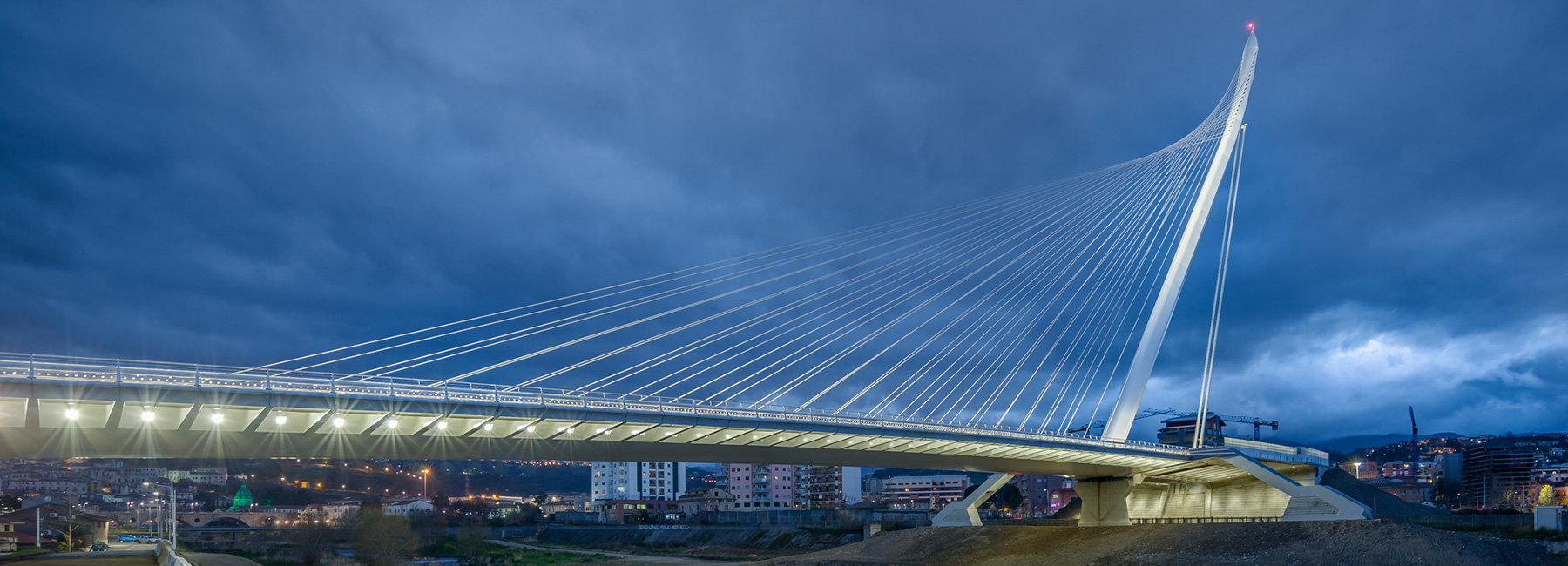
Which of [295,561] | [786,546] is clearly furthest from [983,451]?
[295,561]

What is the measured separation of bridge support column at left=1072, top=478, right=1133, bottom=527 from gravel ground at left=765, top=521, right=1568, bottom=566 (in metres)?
3.35

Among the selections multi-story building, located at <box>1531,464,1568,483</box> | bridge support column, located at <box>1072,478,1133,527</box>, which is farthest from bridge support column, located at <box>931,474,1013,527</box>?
multi-story building, located at <box>1531,464,1568,483</box>

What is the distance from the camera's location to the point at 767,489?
128 metres

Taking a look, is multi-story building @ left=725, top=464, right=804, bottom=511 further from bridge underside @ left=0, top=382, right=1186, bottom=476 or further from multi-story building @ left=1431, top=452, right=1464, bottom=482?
multi-story building @ left=1431, top=452, right=1464, bottom=482

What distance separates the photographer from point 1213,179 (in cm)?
4516

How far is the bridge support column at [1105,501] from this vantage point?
53469mm

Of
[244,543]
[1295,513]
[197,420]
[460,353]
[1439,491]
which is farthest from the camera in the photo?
[1439,491]

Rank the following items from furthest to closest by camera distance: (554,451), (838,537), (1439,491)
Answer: (1439,491) < (838,537) < (554,451)

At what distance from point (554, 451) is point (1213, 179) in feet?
112

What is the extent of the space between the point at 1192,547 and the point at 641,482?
10035cm

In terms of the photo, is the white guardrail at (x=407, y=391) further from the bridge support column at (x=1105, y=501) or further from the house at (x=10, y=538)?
the house at (x=10, y=538)

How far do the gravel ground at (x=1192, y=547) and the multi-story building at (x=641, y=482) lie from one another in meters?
78.7

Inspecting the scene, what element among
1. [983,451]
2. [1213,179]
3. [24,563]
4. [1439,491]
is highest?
[1213,179]

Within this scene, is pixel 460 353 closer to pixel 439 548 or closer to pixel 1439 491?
pixel 439 548
